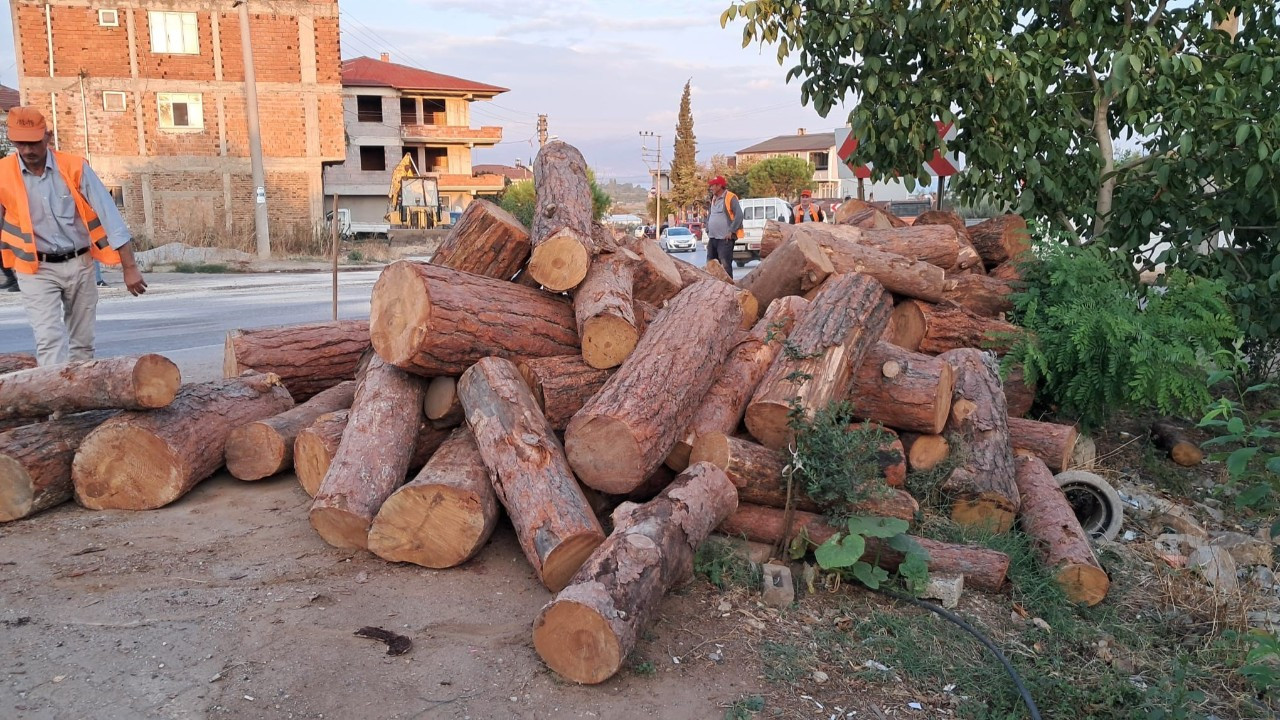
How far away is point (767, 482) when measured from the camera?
14.8 ft

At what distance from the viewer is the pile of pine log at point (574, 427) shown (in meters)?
4.10

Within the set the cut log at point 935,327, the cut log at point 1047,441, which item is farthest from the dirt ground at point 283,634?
the cut log at point 935,327

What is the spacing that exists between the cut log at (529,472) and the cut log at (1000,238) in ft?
15.8

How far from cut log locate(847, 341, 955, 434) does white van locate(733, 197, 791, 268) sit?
67.6ft

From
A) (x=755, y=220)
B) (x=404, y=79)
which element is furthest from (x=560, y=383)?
(x=404, y=79)

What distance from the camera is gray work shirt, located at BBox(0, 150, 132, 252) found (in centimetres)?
566

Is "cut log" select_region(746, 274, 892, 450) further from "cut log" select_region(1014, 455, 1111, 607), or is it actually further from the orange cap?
the orange cap

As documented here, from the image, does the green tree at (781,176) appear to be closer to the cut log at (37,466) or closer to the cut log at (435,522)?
the cut log at (37,466)

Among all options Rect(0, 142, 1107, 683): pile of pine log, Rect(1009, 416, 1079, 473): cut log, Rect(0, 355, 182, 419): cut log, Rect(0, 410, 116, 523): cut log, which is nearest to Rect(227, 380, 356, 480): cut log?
Rect(0, 142, 1107, 683): pile of pine log

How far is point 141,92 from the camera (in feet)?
107

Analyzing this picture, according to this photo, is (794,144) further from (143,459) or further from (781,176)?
(143,459)

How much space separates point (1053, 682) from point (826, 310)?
8.15 ft

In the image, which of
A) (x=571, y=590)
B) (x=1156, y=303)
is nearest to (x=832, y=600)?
(x=571, y=590)

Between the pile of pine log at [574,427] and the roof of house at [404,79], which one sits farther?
the roof of house at [404,79]
